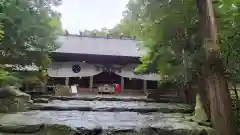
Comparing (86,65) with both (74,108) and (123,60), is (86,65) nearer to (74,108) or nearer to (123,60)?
(123,60)

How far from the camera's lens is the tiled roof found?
20.6 m

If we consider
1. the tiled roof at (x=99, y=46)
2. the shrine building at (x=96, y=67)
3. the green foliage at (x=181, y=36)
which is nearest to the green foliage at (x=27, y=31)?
the green foliage at (x=181, y=36)

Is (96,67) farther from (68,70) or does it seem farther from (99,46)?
(99,46)

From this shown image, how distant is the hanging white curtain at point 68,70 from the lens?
20.0 m

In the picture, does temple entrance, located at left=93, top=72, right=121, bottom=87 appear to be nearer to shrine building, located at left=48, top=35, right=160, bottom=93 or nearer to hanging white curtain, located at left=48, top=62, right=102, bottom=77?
shrine building, located at left=48, top=35, right=160, bottom=93

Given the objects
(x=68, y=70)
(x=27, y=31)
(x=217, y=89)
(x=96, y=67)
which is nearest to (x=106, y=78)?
(x=96, y=67)

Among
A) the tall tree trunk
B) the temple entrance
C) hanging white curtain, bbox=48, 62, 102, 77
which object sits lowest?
the tall tree trunk

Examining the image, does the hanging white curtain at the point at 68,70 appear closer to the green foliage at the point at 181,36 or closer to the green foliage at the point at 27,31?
the green foliage at the point at 27,31

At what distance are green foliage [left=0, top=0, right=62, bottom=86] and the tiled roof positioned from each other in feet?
29.6

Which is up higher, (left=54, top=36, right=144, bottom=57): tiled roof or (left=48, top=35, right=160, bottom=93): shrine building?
(left=54, top=36, right=144, bottom=57): tiled roof

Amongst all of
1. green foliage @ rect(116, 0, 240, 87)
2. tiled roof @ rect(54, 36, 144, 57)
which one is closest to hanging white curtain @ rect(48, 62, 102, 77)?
tiled roof @ rect(54, 36, 144, 57)

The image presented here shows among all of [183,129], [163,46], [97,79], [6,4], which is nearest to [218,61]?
[183,129]

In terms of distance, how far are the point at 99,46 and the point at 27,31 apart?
46.1 ft

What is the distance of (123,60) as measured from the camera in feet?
67.9
